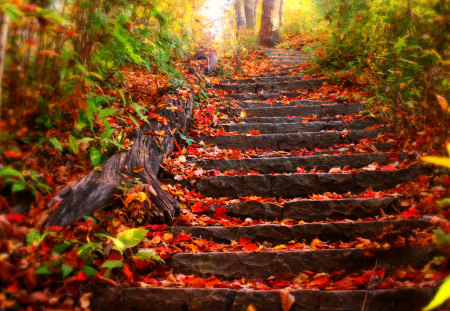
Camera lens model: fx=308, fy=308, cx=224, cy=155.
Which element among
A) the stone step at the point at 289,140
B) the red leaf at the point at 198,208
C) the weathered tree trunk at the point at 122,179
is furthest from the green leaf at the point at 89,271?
the stone step at the point at 289,140

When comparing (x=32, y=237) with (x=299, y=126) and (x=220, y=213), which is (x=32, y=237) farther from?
(x=299, y=126)

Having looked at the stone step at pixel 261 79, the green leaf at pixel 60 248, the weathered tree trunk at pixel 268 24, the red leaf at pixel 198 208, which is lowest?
the red leaf at pixel 198 208

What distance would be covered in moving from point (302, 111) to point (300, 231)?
10.6 ft

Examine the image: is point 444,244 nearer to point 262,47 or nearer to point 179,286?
point 179,286

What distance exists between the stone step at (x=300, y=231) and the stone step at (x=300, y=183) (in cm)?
73

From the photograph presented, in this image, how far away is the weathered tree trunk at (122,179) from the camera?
7.22 ft

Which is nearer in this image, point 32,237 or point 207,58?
point 32,237

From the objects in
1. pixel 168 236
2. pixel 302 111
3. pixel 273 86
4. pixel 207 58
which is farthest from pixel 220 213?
pixel 207 58

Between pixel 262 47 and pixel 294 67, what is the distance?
3.16 meters

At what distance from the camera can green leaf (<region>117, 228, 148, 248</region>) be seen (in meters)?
2.07

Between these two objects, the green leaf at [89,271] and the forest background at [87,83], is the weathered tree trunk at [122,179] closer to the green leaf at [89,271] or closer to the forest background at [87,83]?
the forest background at [87,83]

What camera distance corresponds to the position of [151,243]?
7.93ft

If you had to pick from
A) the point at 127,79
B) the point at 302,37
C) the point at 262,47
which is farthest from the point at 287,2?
the point at 127,79

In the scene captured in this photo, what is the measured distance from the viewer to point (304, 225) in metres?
2.62
